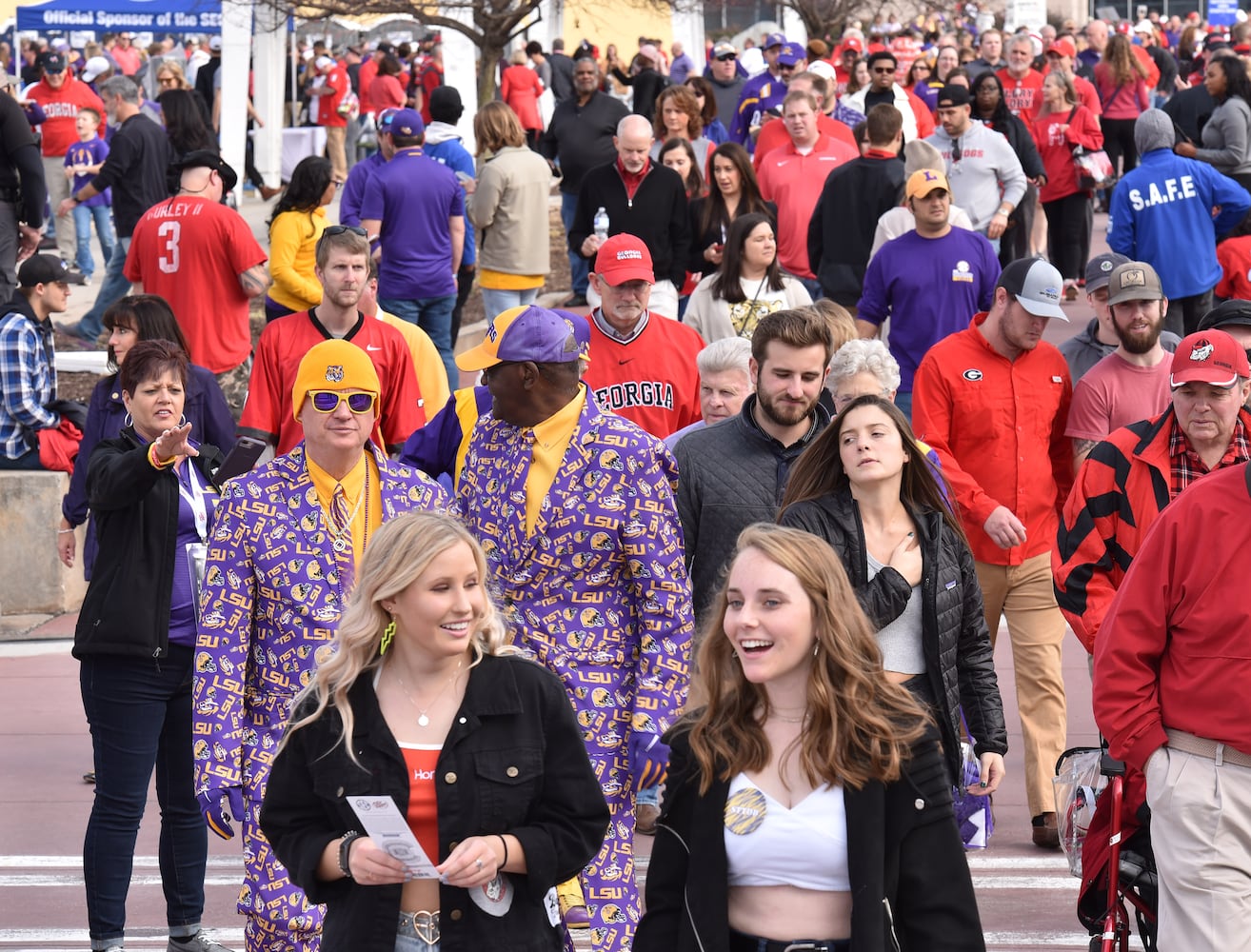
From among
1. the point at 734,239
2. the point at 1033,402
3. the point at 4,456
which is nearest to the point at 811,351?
the point at 1033,402

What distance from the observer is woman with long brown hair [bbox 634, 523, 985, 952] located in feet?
11.8

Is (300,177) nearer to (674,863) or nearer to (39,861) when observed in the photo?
(39,861)

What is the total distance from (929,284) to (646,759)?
5.04 m

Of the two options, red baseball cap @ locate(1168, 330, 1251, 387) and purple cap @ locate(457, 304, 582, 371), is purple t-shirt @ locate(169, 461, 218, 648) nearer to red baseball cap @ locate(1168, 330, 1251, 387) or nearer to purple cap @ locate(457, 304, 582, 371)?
purple cap @ locate(457, 304, 582, 371)

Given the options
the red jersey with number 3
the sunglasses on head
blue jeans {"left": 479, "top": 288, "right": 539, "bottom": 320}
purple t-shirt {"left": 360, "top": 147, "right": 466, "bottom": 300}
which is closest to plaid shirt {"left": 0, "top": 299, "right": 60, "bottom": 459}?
the red jersey with number 3

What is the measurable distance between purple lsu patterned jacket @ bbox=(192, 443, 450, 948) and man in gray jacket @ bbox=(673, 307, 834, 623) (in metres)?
1.62

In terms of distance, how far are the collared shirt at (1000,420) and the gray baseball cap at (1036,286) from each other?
0.25m

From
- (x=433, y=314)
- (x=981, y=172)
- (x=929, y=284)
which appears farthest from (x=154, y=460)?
(x=981, y=172)

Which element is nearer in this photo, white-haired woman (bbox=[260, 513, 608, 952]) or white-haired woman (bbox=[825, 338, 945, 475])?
white-haired woman (bbox=[260, 513, 608, 952])

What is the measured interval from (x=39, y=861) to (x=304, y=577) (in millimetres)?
3295

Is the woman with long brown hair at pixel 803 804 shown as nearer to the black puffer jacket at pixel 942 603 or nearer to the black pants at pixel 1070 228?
the black puffer jacket at pixel 942 603

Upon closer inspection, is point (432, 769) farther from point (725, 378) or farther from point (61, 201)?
point (61, 201)

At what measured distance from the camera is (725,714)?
12.3 feet

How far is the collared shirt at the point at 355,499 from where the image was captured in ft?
16.6
